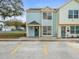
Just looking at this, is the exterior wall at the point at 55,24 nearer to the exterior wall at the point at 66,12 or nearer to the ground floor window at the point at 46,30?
the ground floor window at the point at 46,30

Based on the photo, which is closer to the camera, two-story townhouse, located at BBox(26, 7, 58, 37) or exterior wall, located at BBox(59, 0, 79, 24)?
exterior wall, located at BBox(59, 0, 79, 24)

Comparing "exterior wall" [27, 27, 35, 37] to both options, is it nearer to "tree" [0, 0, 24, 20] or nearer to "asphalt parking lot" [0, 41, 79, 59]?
"tree" [0, 0, 24, 20]

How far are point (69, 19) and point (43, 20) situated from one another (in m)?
5.67

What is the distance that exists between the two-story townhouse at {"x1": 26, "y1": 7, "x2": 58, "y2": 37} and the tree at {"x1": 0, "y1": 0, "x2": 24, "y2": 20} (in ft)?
14.7

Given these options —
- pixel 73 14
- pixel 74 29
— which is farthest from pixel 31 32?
pixel 73 14

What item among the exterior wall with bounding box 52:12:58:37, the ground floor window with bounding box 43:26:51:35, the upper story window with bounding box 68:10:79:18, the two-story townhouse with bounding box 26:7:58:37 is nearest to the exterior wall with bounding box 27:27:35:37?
the two-story townhouse with bounding box 26:7:58:37

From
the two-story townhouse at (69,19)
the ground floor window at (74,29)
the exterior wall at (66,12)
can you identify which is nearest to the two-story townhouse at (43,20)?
the two-story townhouse at (69,19)

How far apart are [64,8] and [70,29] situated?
4.30 meters

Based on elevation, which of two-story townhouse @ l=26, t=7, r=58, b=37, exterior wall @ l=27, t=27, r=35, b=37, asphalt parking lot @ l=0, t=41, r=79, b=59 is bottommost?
asphalt parking lot @ l=0, t=41, r=79, b=59

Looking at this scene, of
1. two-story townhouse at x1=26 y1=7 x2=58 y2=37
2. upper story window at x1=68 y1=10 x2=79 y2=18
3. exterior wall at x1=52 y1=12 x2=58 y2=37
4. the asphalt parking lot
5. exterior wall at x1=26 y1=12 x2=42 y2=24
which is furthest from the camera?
exterior wall at x1=26 y1=12 x2=42 y2=24

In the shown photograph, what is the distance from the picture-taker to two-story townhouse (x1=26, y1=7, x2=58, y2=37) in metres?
46.9

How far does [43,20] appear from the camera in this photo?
46844mm

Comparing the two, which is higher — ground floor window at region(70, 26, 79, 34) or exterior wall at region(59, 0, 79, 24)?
exterior wall at region(59, 0, 79, 24)

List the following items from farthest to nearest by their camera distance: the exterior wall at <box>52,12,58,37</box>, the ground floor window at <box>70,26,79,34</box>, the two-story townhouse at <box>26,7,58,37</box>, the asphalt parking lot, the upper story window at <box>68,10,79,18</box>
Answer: the exterior wall at <box>52,12,58,37</box> → the two-story townhouse at <box>26,7,58,37</box> → the ground floor window at <box>70,26,79,34</box> → the upper story window at <box>68,10,79,18</box> → the asphalt parking lot
